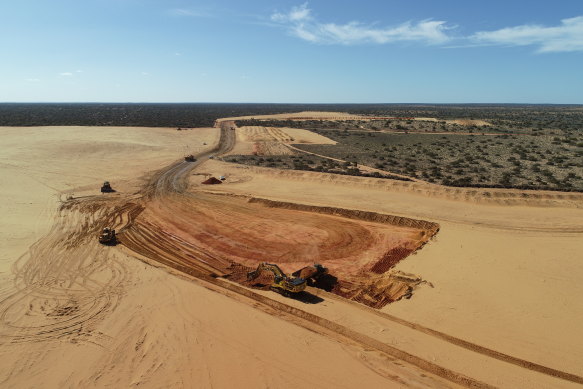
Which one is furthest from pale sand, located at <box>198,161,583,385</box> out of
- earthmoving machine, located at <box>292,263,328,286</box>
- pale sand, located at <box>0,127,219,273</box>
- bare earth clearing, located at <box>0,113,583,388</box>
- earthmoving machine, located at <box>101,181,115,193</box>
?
pale sand, located at <box>0,127,219,273</box>

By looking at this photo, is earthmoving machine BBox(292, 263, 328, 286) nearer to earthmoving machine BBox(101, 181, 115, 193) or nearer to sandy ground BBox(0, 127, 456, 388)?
sandy ground BBox(0, 127, 456, 388)

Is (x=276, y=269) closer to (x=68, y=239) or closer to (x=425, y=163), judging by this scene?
(x=68, y=239)

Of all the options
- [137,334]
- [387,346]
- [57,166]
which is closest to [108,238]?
[137,334]

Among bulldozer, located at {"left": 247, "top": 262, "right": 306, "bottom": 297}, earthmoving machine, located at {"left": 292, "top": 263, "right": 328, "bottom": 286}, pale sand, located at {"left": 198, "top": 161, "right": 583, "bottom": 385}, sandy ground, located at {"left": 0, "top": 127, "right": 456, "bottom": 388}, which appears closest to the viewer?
sandy ground, located at {"left": 0, "top": 127, "right": 456, "bottom": 388}

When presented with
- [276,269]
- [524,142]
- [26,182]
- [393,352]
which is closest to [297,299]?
[276,269]

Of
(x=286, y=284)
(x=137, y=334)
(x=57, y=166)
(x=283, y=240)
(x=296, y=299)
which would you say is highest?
(x=57, y=166)

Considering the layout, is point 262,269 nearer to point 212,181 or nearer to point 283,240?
point 283,240
